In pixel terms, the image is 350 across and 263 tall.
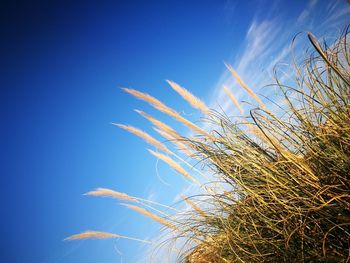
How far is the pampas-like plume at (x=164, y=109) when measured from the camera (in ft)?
6.97

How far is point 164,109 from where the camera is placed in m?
2.25

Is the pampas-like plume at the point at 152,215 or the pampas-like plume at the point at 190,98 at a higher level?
the pampas-like plume at the point at 190,98

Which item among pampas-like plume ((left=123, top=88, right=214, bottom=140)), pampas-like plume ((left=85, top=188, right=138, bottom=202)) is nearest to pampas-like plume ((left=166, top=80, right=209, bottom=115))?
pampas-like plume ((left=123, top=88, right=214, bottom=140))

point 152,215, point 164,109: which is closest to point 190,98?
point 164,109

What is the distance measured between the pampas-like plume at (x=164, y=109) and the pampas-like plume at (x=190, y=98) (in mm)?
189

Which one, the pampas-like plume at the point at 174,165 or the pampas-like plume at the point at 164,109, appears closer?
the pampas-like plume at the point at 164,109

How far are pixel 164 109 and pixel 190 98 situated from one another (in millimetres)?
251

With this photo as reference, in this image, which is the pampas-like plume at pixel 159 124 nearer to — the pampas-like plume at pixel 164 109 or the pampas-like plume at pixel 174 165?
the pampas-like plume at pixel 164 109

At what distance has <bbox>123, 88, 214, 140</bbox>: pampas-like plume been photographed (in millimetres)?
2125

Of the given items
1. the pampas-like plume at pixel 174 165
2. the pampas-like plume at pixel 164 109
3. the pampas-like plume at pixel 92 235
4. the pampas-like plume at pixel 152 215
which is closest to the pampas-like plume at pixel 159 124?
the pampas-like plume at pixel 164 109

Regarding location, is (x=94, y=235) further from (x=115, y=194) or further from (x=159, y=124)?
(x=159, y=124)

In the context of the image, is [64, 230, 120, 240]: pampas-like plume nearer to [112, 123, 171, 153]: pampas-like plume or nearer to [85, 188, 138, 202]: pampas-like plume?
[85, 188, 138, 202]: pampas-like plume

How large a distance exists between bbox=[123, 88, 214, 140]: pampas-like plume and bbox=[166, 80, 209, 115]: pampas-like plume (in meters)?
0.19

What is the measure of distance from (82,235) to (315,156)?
188cm
